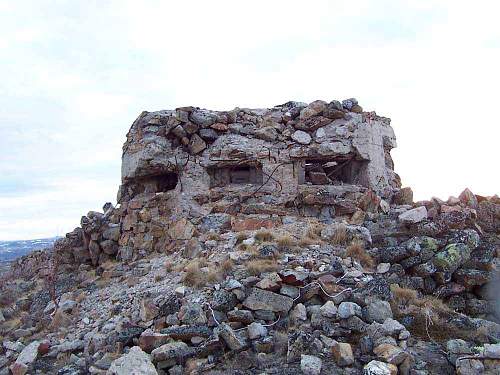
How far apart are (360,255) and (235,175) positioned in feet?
12.9

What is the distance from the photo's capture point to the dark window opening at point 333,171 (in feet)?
32.7

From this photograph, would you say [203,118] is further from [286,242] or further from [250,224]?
[286,242]

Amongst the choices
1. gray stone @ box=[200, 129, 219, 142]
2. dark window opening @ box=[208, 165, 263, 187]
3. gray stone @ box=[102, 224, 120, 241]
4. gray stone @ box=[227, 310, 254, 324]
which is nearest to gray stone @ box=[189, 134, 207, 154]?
gray stone @ box=[200, 129, 219, 142]

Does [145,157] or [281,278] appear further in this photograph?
[145,157]

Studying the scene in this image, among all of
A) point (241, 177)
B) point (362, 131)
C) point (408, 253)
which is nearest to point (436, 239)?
point (408, 253)

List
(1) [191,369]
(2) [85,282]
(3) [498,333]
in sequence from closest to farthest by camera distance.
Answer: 1. (1) [191,369]
2. (3) [498,333]
3. (2) [85,282]

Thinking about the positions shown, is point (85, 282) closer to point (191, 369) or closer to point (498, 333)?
point (191, 369)

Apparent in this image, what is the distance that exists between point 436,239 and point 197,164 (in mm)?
5143

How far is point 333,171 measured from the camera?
10.4 meters

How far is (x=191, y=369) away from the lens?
5.14 meters

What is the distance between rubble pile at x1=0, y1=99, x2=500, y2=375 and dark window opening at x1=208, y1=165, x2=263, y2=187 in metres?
0.03

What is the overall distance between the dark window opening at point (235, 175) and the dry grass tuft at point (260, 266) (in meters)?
3.38

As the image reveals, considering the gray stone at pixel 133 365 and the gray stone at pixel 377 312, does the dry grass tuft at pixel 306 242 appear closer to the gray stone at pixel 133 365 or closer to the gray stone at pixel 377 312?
the gray stone at pixel 377 312

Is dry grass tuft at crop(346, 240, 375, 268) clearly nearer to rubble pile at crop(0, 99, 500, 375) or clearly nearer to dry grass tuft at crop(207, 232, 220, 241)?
rubble pile at crop(0, 99, 500, 375)
